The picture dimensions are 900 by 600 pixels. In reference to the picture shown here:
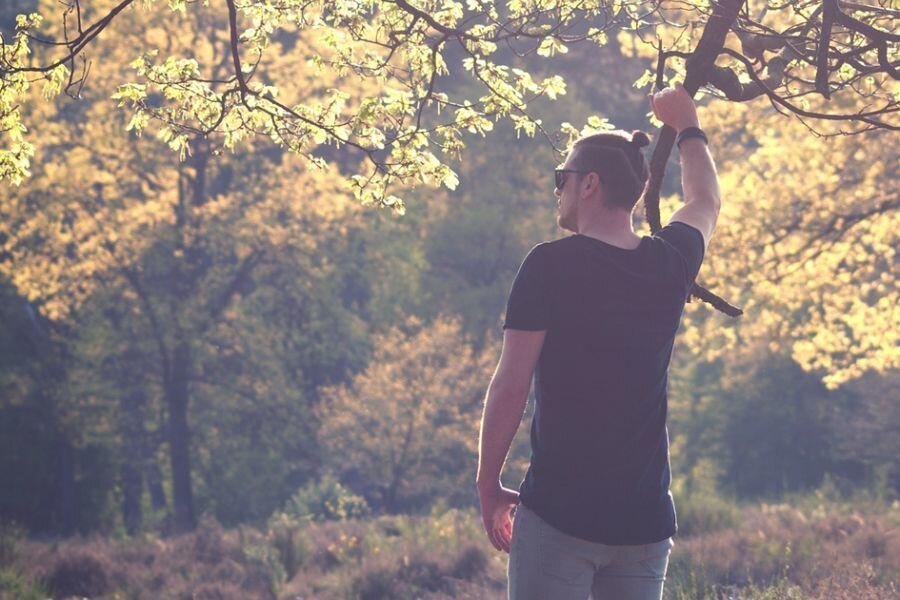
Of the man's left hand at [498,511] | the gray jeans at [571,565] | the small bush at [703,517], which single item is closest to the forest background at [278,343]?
the small bush at [703,517]

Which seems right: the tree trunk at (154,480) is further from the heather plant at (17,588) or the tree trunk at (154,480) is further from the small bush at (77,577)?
the heather plant at (17,588)

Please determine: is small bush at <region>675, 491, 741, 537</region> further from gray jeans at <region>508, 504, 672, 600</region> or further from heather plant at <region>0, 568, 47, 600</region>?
gray jeans at <region>508, 504, 672, 600</region>

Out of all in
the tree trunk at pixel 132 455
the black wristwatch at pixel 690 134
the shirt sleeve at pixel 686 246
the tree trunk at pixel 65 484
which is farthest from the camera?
the tree trunk at pixel 132 455

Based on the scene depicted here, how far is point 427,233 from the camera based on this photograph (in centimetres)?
3638

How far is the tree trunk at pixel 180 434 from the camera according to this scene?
30.0 metres

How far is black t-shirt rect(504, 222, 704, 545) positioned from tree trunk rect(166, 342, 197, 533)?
89.0 ft

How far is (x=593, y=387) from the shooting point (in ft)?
11.0

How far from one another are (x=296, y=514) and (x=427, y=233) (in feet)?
31.7

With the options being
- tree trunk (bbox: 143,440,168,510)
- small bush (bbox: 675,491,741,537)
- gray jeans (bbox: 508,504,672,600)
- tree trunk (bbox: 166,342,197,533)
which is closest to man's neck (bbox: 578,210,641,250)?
gray jeans (bbox: 508,504,672,600)

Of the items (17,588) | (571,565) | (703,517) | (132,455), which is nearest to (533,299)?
(571,565)

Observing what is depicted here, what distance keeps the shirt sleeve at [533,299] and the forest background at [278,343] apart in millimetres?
17595

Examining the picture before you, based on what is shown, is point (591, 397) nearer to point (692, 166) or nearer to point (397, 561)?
point (692, 166)

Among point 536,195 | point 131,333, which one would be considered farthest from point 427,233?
point 131,333

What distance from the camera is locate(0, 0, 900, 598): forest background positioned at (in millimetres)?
27609
